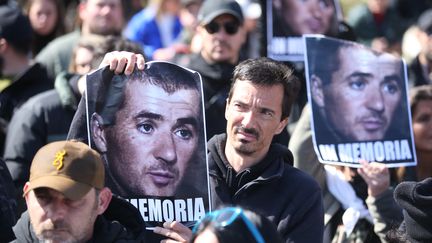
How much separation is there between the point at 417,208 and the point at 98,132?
1.51 metres

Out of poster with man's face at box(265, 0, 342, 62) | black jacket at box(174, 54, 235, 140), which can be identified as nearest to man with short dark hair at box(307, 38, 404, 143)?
black jacket at box(174, 54, 235, 140)

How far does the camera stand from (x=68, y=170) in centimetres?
475

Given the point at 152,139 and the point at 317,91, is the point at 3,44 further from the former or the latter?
the point at 152,139

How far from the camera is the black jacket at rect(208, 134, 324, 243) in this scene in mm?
5711

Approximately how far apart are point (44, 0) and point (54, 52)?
4.57 feet

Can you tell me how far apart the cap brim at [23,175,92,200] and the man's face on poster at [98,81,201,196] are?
932 mm

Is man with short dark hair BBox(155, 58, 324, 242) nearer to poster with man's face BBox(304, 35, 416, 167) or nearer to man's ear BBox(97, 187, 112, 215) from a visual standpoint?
poster with man's face BBox(304, 35, 416, 167)

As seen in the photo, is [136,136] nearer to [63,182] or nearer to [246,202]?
[246,202]

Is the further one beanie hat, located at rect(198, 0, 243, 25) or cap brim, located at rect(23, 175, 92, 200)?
beanie hat, located at rect(198, 0, 243, 25)

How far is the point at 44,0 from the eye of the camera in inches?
421

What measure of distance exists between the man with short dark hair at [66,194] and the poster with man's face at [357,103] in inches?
85.4

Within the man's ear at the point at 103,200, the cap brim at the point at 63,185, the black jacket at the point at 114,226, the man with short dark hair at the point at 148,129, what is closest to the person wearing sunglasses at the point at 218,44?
the man with short dark hair at the point at 148,129

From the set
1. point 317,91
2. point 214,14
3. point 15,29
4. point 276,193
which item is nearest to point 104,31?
point 15,29

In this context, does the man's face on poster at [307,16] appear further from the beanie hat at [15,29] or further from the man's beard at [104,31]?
the beanie hat at [15,29]
